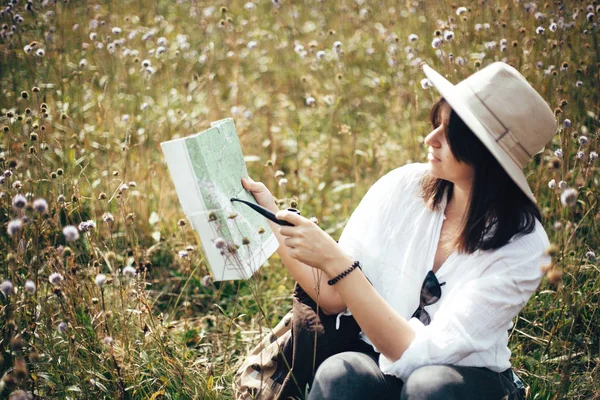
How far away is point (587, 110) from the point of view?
305cm

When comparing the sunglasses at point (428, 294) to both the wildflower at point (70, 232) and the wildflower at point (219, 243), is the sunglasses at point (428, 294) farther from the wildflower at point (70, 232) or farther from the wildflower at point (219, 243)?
the wildflower at point (70, 232)

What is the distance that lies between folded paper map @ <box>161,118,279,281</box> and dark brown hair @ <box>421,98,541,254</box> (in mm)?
618

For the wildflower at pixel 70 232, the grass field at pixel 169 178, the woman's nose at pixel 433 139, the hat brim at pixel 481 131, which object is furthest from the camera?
the grass field at pixel 169 178

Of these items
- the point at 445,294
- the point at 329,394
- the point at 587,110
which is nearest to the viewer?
the point at 329,394

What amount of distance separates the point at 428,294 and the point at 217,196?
0.73 m

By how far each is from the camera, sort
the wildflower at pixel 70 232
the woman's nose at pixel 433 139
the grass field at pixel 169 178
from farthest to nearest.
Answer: the grass field at pixel 169 178 < the woman's nose at pixel 433 139 < the wildflower at pixel 70 232

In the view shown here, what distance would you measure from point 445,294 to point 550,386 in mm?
635

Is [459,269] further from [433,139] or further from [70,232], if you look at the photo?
[70,232]

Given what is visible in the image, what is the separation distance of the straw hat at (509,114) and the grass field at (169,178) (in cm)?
11

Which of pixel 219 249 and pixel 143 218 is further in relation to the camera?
pixel 143 218

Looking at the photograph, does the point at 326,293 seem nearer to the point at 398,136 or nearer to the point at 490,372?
the point at 490,372

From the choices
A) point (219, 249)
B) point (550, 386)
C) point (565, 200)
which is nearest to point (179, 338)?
point (219, 249)

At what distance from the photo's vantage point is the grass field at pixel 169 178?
6.04 ft

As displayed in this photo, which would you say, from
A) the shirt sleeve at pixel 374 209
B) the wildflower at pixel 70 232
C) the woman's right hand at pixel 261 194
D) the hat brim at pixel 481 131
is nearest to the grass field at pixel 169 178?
the wildflower at pixel 70 232
